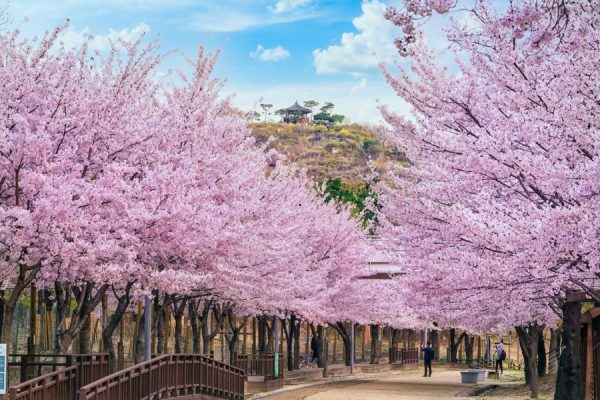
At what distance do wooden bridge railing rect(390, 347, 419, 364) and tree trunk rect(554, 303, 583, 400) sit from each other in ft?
156

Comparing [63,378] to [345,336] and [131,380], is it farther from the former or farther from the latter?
[345,336]

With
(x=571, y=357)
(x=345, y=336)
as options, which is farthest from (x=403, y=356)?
(x=571, y=357)

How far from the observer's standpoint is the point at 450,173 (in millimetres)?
19531

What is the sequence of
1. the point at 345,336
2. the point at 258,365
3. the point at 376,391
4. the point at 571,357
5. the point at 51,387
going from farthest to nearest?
1. the point at 345,336
2. the point at 258,365
3. the point at 376,391
4. the point at 571,357
5. the point at 51,387

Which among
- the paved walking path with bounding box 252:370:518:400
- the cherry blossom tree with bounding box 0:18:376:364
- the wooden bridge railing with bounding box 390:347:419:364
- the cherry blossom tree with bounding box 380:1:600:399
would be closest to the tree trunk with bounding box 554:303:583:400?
the cherry blossom tree with bounding box 380:1:600:399

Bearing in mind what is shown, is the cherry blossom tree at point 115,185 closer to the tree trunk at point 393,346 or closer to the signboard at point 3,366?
the signboard at point 3,366

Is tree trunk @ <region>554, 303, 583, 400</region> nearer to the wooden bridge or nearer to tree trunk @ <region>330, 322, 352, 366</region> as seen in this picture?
the wooden bridge

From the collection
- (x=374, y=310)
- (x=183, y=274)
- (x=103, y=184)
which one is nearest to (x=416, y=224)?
(x=183, y=274)

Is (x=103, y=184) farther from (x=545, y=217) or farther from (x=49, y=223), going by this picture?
(x=545, y=217)

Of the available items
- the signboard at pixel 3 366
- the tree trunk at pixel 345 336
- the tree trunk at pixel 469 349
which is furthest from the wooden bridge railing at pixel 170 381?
the tree trunk at pixel 469 349

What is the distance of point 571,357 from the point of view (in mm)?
20984

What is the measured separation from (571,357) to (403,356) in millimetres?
49936

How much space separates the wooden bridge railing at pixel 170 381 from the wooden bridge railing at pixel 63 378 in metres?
0.78

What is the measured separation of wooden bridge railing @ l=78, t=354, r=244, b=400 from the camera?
20.3 metres
